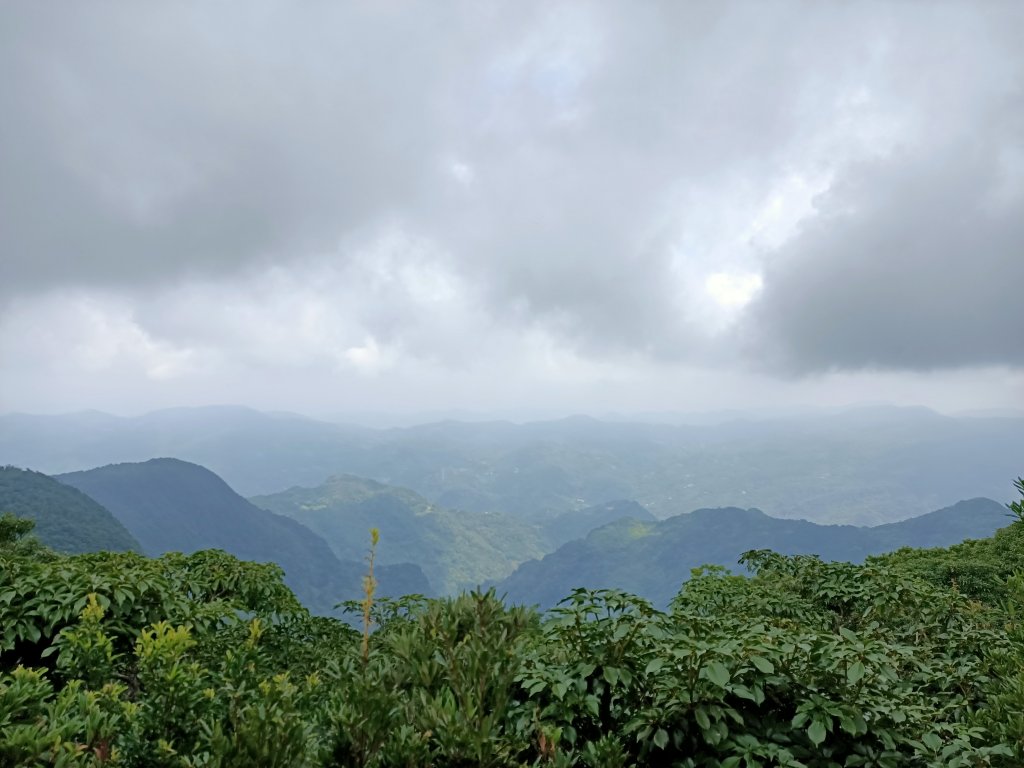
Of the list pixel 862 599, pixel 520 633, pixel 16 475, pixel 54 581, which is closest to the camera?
pixel 520 633

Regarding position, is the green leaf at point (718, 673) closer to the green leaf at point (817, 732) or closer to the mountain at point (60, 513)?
the green leaf at point (817, 732)

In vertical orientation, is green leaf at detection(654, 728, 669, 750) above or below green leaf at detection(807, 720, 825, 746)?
above

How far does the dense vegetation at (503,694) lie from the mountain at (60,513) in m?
176

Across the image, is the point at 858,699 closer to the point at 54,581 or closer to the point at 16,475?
the point at 54,581

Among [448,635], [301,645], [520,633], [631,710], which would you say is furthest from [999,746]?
[301,645]

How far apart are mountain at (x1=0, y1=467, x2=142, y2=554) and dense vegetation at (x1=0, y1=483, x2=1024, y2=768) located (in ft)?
577

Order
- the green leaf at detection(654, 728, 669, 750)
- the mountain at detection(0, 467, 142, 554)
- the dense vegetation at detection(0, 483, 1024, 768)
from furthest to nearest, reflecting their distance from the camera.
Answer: the mountain at detection(0, 467, 142, 554)
the green leaf at detection(654, 728, 669, 750)
the dense vegetation at detection(0, 483, 1024, 768)

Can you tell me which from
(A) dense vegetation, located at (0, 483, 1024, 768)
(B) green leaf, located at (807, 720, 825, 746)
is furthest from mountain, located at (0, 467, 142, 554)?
(B) green leaf, located at (807, 720, 825, 746)

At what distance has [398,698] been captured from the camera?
3088 mm

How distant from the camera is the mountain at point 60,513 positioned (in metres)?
154

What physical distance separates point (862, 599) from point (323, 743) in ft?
27.1

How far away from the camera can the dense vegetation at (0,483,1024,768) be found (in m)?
2.82

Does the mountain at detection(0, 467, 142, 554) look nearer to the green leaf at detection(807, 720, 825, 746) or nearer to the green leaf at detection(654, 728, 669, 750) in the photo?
the green leaf at detection(654, 728, 669, 750)

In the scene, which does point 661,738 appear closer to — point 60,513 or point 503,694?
Result: point 503,694
